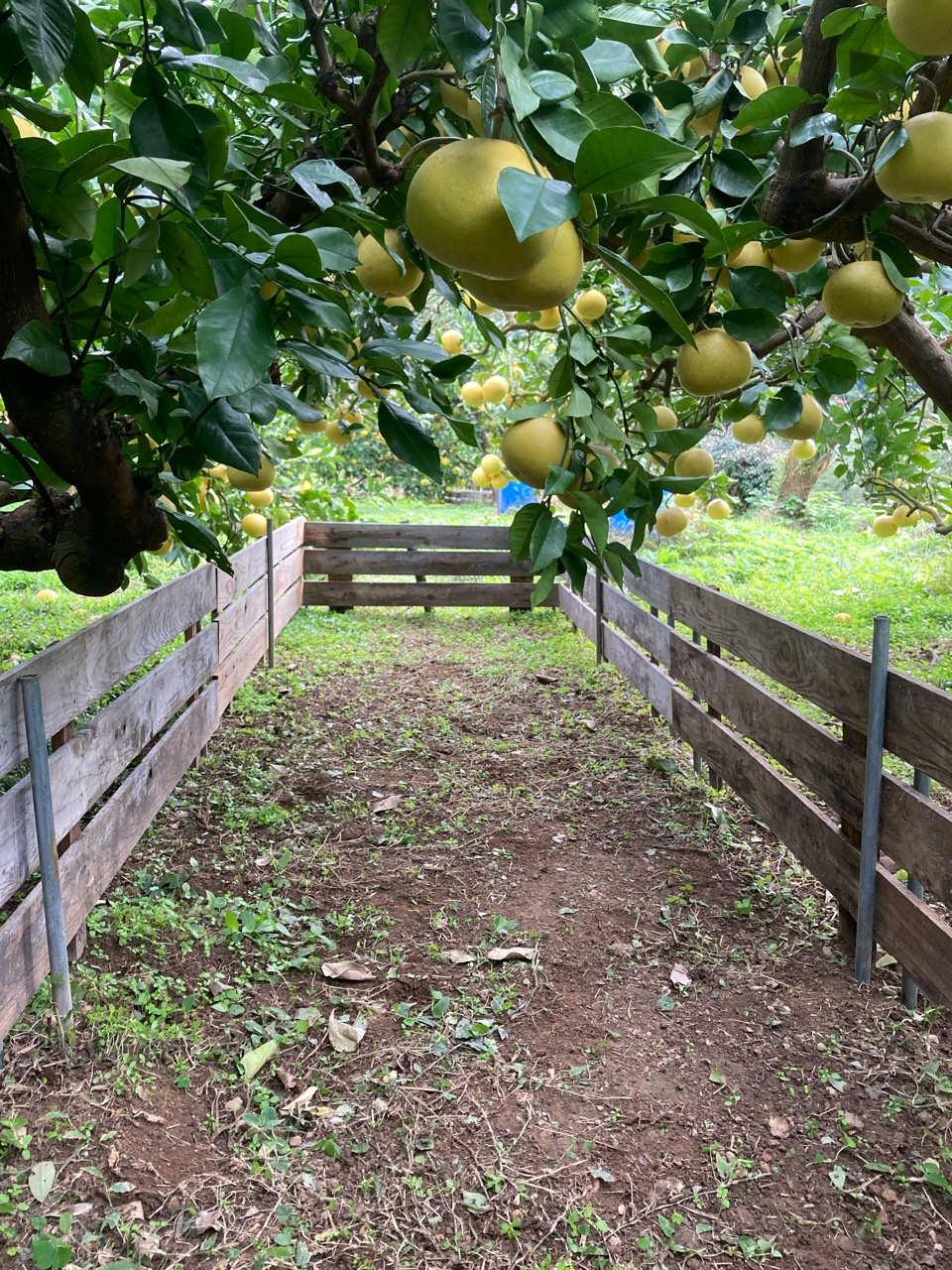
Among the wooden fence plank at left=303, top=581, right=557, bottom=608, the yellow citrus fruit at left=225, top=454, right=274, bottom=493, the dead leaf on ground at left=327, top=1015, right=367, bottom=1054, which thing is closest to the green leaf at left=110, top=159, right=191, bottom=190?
the yellow citrus fruit at left=225, top=454, right=274, bottom=493

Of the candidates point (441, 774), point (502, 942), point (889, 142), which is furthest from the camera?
point (441, 774)

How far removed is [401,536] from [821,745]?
603 centimetres

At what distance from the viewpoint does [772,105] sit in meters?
1.22

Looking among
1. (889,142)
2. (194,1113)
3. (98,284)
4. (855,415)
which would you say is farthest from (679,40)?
(855,415)

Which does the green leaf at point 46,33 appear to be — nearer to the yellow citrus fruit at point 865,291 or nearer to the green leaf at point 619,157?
the green leaf at point 619,157

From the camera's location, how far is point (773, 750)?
3188 mm

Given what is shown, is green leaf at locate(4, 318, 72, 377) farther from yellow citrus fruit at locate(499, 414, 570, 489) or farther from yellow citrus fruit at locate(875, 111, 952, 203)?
yellow citrus fruit at locate(875, 111, 952, 203)

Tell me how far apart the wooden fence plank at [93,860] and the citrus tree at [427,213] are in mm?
875

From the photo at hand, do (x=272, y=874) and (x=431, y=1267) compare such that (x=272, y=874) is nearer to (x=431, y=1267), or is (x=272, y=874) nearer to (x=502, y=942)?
(x=502, y=942)

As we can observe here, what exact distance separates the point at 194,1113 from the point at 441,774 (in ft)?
7.88

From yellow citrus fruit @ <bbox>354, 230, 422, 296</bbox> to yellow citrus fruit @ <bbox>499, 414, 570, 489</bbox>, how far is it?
278 mm

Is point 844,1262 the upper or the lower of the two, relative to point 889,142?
lower

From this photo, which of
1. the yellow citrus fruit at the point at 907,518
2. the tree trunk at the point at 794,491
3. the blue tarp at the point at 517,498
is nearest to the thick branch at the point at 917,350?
the yellow citrus fruit at the point at 907,518

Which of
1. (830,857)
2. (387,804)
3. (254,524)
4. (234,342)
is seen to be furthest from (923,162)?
(254,524)
